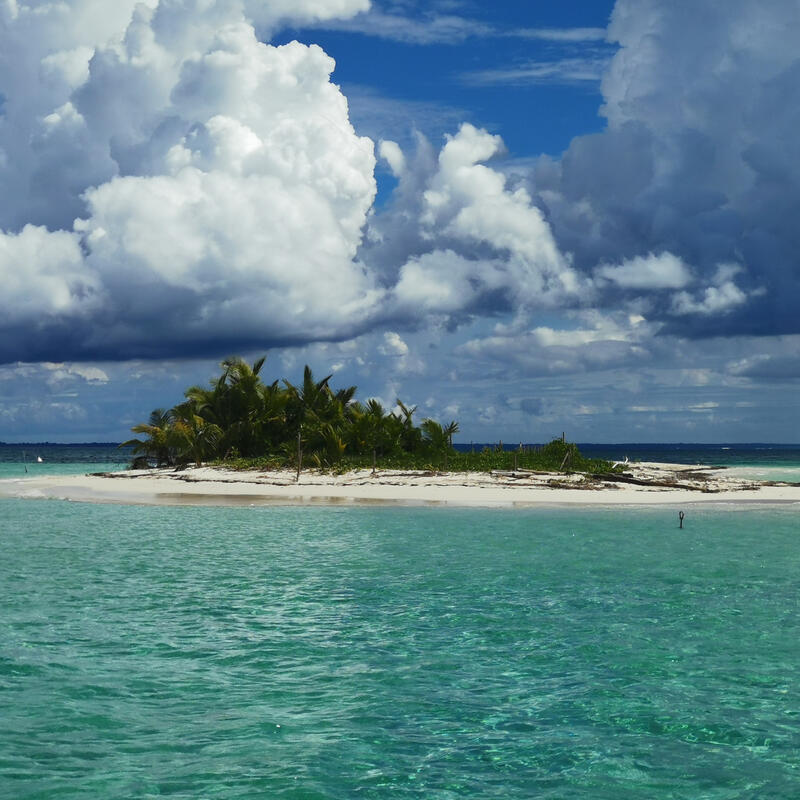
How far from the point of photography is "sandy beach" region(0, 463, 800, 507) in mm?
40969

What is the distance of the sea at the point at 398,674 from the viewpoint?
318 inches

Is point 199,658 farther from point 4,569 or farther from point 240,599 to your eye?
point 4,569

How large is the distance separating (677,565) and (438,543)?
23.7ft

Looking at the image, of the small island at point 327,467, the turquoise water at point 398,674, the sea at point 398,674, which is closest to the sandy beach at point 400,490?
the small island at point 327,467

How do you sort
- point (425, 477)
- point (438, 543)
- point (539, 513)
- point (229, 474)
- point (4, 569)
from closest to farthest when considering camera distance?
1. point (4, 569)
2. point (438, 543)
3. point (539, 513)
4. point (425, 477)
5. point (229, 474)

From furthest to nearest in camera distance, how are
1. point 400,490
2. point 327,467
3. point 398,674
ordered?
1. point 327,467
2. point 400,490
3. point 398,674

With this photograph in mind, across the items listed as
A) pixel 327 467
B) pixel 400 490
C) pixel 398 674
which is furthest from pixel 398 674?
pixel 327 467

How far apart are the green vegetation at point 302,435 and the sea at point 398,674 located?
105 feet

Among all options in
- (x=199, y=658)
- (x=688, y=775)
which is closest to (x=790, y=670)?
(x=688, y=775)

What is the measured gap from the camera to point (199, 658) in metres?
12.0

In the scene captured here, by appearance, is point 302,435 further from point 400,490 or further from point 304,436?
point 400,490

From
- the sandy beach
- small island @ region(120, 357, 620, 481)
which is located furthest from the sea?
small island @ region(120, 357, 620, 481)

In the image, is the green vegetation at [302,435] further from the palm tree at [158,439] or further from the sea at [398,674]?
the sea at [398,674]

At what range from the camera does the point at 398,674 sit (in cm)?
1138
